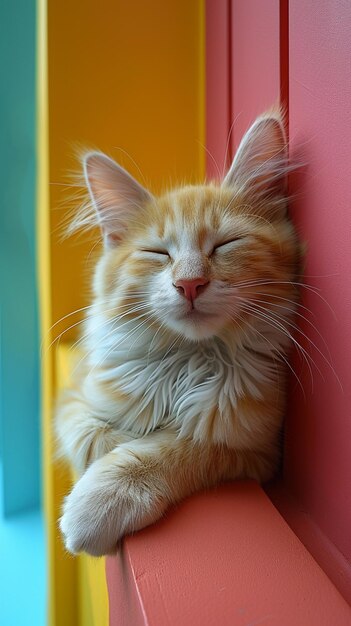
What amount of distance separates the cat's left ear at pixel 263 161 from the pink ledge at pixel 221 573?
615mm

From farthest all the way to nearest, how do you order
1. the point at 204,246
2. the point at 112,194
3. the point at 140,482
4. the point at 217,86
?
the point at 217,86
the point at 112,194
the point at 204,246
the point at 140,482

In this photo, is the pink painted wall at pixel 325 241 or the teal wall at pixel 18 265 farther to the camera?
the teal wall at pixel 18 265

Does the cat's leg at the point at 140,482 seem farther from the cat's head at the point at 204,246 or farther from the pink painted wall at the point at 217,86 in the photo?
the pink painted wall at the point at 217,86

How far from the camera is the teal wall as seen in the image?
5.34 feet

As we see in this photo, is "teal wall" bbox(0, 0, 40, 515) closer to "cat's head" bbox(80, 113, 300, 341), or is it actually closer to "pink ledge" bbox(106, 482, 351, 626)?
"cat's head" bbox(80, 113, 300, 341)

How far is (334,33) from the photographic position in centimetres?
67

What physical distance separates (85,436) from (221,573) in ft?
1.40

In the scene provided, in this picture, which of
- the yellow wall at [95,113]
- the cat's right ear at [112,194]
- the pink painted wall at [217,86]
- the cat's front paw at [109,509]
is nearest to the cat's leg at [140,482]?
the cat's front paw at [109,509]

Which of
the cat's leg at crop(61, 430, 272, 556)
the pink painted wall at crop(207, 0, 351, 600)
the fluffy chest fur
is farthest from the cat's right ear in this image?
the cat's leg at crop(61, 430, 272, 556)

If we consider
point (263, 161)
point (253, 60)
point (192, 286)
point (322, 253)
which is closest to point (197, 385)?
point (192, 286)

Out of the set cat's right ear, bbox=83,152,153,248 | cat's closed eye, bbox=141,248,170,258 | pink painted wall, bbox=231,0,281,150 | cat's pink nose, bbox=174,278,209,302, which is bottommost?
cat's pink nose, bbox=174,278,209,302

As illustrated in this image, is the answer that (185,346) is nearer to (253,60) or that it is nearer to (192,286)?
(192,286)

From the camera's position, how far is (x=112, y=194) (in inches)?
39.7

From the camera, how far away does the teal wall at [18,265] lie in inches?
64.1
